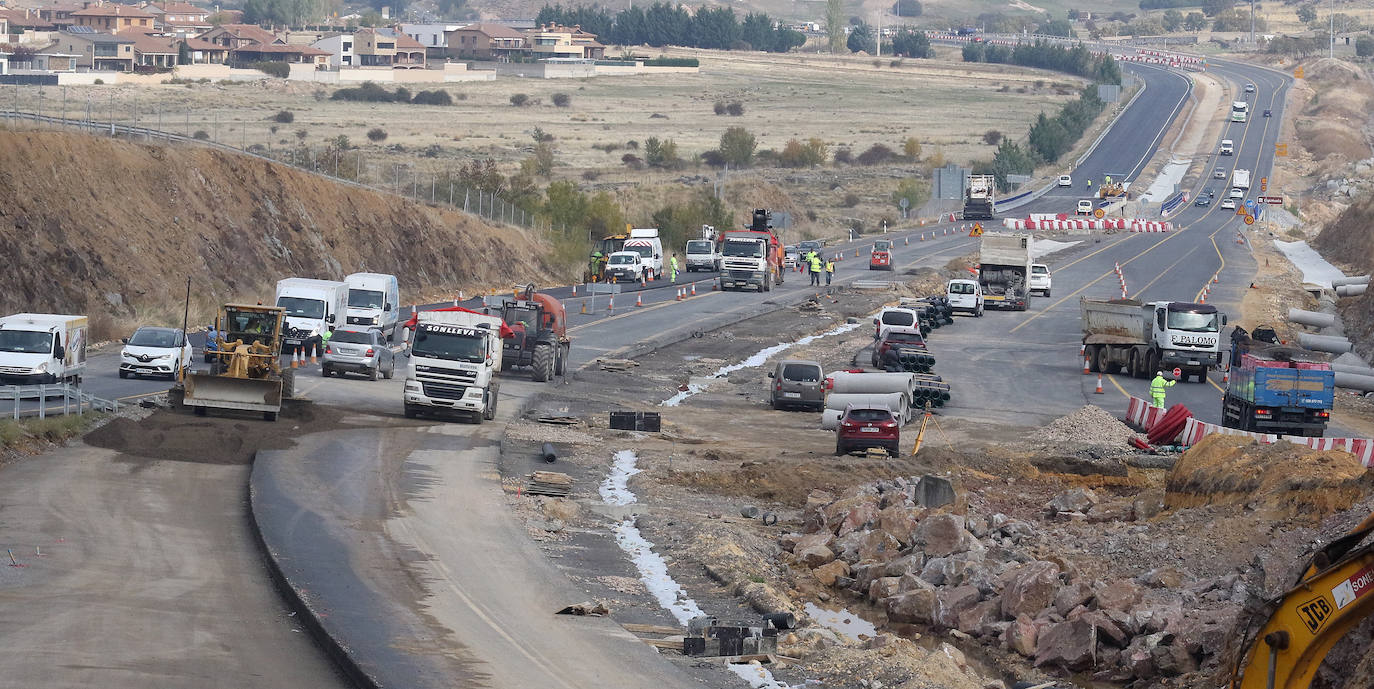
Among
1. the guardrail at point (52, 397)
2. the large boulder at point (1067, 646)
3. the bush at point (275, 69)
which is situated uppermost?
the bush at point (275, 69)

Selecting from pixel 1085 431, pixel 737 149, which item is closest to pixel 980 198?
pixel 737 149

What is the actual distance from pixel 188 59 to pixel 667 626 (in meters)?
177

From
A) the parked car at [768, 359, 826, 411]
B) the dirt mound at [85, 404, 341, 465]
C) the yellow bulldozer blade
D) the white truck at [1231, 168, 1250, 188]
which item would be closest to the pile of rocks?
the dirt mound at [85, 404, 341, 465]

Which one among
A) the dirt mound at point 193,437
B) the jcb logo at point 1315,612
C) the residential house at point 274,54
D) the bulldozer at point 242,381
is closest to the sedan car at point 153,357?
the bulldozer at point 242,381

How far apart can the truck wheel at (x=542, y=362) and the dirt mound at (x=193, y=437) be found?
1142cm

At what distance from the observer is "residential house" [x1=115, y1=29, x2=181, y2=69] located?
178 meters

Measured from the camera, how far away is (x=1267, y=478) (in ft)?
88.5

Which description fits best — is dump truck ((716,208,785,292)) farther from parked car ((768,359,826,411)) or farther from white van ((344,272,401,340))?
parked car ((768,359,826,411))

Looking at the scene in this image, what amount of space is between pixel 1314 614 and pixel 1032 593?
25.2ft

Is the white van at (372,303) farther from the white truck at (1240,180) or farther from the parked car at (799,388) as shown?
the white truck at (1240,180)

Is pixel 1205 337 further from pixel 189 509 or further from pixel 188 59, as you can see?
pixel 188 59

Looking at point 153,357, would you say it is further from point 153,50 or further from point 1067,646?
point 153,50

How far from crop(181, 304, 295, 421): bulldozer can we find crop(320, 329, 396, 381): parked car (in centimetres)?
571

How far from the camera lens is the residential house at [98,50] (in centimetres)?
17462
